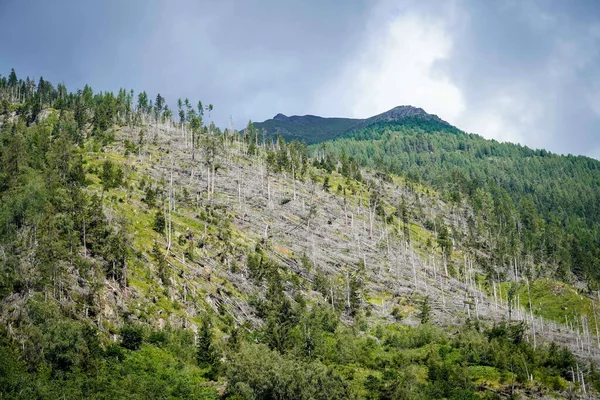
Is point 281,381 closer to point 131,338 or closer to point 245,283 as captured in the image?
point 131,338

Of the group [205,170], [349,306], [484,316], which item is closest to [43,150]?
[205,170]

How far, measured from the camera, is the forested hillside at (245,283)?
59.1 meters

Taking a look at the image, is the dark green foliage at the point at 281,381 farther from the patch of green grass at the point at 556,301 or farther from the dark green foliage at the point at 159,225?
the patch of green grass at the point at 556,301

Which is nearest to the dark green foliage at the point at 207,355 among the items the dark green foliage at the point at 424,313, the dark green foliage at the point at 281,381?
the dark green foliage at the point at 281,381

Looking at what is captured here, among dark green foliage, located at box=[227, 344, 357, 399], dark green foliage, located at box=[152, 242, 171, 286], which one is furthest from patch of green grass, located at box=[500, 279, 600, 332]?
dark green foliage, located at box=[152, 242, 171, 286]

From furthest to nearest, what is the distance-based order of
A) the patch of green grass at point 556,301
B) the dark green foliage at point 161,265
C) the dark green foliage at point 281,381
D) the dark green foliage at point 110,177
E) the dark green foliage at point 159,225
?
A: the patch of green grass at point 556,301 < the dark green foliage at point 110,177 < the dark green foliage at point 159,225 < the dark green foliage at point 161,265 < the dark green foliage at point 281,381

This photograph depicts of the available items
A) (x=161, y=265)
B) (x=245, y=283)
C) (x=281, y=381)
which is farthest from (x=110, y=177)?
(x=281, y=381)

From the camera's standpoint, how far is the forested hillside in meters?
59.1

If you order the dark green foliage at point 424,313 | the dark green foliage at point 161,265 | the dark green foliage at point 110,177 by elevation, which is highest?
the dark green foliage at point 110,177

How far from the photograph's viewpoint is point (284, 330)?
79.3 m

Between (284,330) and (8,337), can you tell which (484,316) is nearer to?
(284,330)

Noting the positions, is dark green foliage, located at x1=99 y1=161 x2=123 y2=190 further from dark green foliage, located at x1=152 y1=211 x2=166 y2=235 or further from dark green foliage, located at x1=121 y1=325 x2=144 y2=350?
dark green foliage, located at x1=121 y1=325 x2=144 y2=350

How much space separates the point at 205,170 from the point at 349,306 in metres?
68.8

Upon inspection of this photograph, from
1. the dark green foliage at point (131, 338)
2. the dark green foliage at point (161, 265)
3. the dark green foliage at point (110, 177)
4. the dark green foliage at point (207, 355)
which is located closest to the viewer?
the dark green foliage at point (131, 338)
